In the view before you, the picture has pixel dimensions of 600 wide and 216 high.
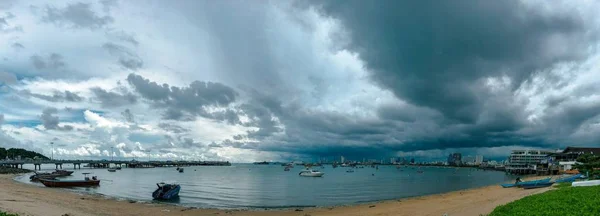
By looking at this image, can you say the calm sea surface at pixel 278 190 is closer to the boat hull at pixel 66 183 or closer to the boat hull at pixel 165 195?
the boat hull at pixel 165 195

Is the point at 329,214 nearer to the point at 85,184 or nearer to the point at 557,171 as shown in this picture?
the point at 85,184

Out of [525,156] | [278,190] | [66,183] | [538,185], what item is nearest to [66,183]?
[66,183]

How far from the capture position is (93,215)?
94.7ft

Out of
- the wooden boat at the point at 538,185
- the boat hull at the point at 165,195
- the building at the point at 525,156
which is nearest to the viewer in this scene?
the wooden boat at the point at 538,185

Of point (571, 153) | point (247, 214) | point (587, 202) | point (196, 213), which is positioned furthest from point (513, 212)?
point (571, 153)

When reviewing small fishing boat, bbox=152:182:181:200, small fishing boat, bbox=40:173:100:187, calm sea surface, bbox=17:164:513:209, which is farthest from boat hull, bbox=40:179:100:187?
small fishing boat, bbox=152:182:181:200

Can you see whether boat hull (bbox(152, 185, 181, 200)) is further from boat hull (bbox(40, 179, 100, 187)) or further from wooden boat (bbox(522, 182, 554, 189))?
wooden boat (bbox(522, 182, 554, 189))

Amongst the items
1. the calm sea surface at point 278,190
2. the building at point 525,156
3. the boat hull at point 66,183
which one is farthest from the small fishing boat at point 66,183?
the building at point 525,156

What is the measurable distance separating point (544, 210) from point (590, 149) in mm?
132098

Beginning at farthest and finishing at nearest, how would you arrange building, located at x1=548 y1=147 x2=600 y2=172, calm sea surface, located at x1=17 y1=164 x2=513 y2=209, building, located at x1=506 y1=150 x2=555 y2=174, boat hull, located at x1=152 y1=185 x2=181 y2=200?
building, located at x1=506 y1=150 x2=555 y2=174 < building, located at x1=548 y1=147 x2=600 y2=172 < boat hull, located at x1=152 y1=185 x2=181 y2=200 < calm sea surface, located at x1=17 y1=164 x2=513 y2=209

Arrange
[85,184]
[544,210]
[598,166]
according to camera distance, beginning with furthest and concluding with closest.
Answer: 1. [85,184]
2. [598,166]
3. [544,210]

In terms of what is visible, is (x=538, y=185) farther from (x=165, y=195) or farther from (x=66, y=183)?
(x=66, y=183)

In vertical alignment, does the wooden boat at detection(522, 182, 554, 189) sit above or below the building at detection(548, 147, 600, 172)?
above

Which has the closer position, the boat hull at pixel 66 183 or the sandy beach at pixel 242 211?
the sandy beach at pixel 242 211
